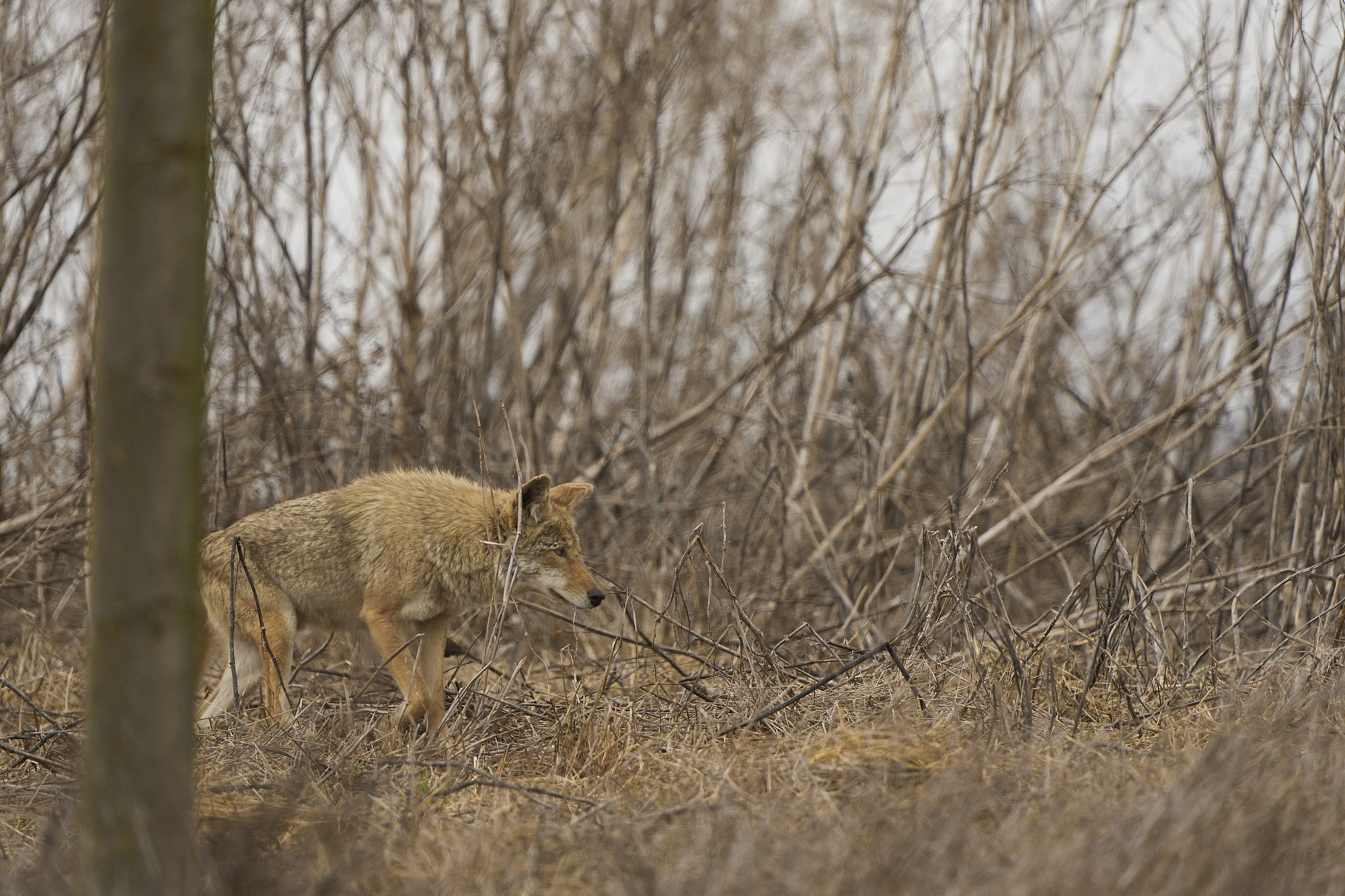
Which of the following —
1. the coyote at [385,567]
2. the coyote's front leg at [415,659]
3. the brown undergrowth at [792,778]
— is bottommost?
the brown undergrowth at [792,778]

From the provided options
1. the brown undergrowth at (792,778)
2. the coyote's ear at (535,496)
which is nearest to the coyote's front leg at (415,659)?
the brown undergrowth at (792,778)

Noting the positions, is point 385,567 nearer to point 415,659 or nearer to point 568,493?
point 415,659

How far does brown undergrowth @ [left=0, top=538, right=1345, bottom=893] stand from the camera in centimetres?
297

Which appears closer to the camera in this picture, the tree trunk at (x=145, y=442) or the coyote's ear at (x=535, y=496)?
Result: the tree trunk at (x=145, y=442)

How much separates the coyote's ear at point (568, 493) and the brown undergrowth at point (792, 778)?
2.97 feet

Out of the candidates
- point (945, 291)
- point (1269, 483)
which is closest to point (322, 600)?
point (945, 291)

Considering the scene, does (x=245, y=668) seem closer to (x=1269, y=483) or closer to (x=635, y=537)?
(x=635, y=537)

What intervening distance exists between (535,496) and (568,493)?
0.35 metres

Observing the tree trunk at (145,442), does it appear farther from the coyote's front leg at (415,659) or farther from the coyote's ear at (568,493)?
the coyote's ear at (568,493)

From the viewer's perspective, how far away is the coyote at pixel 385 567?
6.09m

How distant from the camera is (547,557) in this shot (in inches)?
249

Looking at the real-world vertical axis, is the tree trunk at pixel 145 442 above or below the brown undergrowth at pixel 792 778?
above

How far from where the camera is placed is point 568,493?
21.2ft

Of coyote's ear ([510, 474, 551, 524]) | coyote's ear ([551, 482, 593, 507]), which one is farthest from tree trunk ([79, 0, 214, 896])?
coyote's ear ([551, 482, 593, 507])
